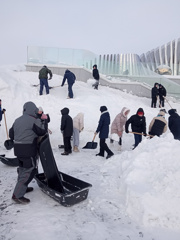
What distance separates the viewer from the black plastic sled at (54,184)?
14.2 ft

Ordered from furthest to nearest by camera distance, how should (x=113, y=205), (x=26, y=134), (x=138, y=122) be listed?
(x=138, y=122)
(x=113, y=205)
(x=26, y=134)

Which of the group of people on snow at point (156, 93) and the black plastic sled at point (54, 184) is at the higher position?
the group of people on snow at point (156, 93)

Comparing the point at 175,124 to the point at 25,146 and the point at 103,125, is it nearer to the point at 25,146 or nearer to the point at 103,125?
the point at 103,125

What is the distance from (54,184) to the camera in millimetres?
4809

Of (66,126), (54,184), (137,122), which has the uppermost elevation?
(137,122)

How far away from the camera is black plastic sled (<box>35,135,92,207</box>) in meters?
4.32

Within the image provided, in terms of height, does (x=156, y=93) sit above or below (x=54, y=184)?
above

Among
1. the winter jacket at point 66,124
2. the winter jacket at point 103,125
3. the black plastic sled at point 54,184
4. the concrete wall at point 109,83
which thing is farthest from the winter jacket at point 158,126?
the concrete wall at point 109,83

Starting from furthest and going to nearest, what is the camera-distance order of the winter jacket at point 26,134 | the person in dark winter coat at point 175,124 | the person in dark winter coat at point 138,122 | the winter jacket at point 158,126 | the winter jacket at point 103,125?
the person in dark winter coat at point 138,122 < the winter jacket at point 158,126 < the person in dark winter coat at point 175,124 < the winter jacket at point 103,125 < the winter jacket at point 26,134

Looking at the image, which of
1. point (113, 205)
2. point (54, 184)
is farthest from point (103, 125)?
point (113, 205)

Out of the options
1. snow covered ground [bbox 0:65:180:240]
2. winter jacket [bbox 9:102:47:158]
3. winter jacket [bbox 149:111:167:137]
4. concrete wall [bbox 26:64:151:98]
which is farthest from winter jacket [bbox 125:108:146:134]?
concrete wall [bbox 26:64:151:98]

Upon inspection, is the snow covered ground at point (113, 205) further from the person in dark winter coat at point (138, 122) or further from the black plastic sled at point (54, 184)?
the person in dark winter coat at point (138, 122)

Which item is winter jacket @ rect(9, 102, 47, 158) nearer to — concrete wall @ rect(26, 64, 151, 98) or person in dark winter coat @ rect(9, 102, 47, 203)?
person in dark winter coat @ rect(9, 102, 47, 203)

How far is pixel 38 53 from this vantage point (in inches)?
830
